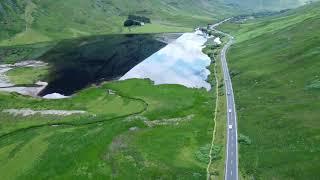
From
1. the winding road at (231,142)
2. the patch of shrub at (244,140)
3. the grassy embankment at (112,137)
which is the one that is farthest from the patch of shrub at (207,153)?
the patch of shrub at (244,140)

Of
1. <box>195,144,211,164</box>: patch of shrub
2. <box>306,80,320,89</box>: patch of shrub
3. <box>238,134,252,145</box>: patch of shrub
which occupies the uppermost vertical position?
<box>306,80,320,89</box>: patch of shrub

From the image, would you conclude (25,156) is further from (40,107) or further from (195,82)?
(195,82)

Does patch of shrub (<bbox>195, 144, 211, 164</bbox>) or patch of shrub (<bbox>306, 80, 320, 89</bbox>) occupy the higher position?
patch of shrub (<bbox>306, 80, 320, 89</bbox>)

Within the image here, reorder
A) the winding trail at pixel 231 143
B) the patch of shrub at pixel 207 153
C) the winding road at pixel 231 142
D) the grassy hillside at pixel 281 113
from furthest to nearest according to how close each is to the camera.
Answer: the patch of shrub at pixel 207 153, the grassy hillside at pixel 281 113, the winding road at pixel 231 142, the winding trail at pixel 231 143

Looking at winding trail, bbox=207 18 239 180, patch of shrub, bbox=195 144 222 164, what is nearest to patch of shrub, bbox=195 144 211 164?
patch of shrub, bbox=195 144 222 164

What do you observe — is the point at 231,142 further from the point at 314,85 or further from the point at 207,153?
the point at 314,85

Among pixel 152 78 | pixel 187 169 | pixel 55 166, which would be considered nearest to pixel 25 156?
pixel 55 166

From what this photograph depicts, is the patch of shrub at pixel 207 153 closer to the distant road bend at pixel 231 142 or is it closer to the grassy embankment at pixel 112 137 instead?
the grassy embankment at pixel 112 137

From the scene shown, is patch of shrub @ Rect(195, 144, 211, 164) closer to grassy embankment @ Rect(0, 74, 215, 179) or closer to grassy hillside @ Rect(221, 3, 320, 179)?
grassy embankment @ Rect(0, 74, 215, 179)

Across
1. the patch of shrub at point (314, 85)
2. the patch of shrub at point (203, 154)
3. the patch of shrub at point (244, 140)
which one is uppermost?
A: the patch of shrub at point (314, 85)
